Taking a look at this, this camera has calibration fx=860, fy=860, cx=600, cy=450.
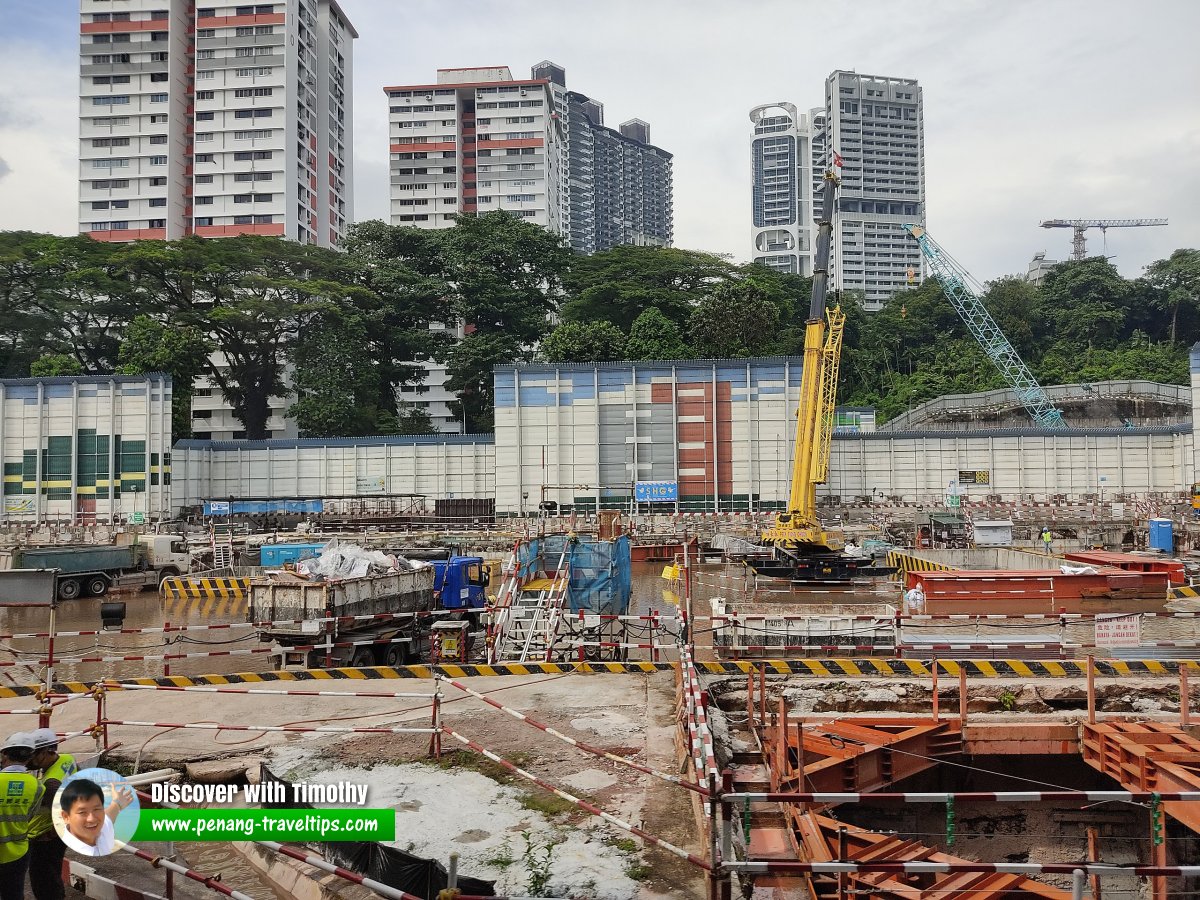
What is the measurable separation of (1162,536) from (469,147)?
338ft

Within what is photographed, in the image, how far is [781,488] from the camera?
169ft

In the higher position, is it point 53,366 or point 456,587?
point 53,366

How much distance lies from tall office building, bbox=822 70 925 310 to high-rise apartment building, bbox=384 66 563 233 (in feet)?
296

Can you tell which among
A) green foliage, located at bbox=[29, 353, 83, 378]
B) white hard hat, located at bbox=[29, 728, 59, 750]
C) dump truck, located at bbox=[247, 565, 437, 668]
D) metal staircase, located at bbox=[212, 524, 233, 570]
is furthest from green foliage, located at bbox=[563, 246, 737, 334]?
white hard hat, located at bbox=[29, 728, 59, 750]

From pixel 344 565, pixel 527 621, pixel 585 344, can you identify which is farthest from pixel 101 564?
pixel 585 344

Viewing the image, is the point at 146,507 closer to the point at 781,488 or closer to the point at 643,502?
the point at 643,502

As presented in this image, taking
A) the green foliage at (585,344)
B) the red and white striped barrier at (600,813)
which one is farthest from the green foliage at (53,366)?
the red and white striped barrier at (600,813)

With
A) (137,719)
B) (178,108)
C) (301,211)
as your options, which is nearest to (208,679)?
(137,719)

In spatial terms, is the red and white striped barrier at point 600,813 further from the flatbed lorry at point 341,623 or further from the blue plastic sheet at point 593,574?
the blue plastic sheet at point 593,574

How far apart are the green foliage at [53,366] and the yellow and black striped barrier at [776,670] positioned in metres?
53.2

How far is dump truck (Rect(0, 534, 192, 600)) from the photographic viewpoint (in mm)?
28562

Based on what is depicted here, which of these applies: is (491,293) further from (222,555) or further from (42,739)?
(42,739)

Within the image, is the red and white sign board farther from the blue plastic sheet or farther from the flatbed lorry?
the flatbed lorry

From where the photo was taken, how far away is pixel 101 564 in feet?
99.1
